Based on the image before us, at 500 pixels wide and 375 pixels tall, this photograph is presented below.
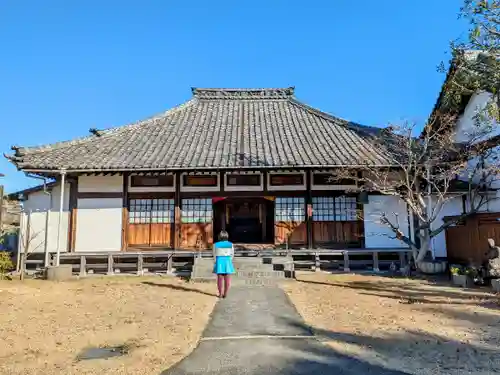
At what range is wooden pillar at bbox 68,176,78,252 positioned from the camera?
1409cm

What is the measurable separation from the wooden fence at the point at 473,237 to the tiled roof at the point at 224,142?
342cm

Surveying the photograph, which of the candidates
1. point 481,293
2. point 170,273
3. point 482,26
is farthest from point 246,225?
point 482,26

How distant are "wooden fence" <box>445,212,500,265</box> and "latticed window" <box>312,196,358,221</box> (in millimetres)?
3460

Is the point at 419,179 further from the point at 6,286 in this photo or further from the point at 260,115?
the point at 6,286

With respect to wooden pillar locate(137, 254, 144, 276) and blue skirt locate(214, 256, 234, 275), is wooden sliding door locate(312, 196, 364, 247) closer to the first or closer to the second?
blue skirt locate(214, 256, 234, 275)

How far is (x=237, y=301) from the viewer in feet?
28.6

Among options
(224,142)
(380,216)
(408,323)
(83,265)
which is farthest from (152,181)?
(408,323)

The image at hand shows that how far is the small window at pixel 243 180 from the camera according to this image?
1472 cm

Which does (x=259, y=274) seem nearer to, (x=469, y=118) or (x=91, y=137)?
(x=91, y=137)

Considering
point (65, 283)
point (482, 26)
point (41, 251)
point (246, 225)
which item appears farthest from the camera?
point (246, 225)

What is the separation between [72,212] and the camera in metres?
14.3

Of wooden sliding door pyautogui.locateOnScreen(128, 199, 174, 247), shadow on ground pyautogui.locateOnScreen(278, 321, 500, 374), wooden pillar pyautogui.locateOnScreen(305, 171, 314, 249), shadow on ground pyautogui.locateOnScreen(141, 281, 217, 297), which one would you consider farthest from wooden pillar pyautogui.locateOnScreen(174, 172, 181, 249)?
shadow on ground pyautogui.locateOnScreen(278, 321, 500, 374)

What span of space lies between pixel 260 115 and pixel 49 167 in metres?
9.90

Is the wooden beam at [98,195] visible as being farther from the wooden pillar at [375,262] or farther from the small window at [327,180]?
the wooden pillar at [375,262]
